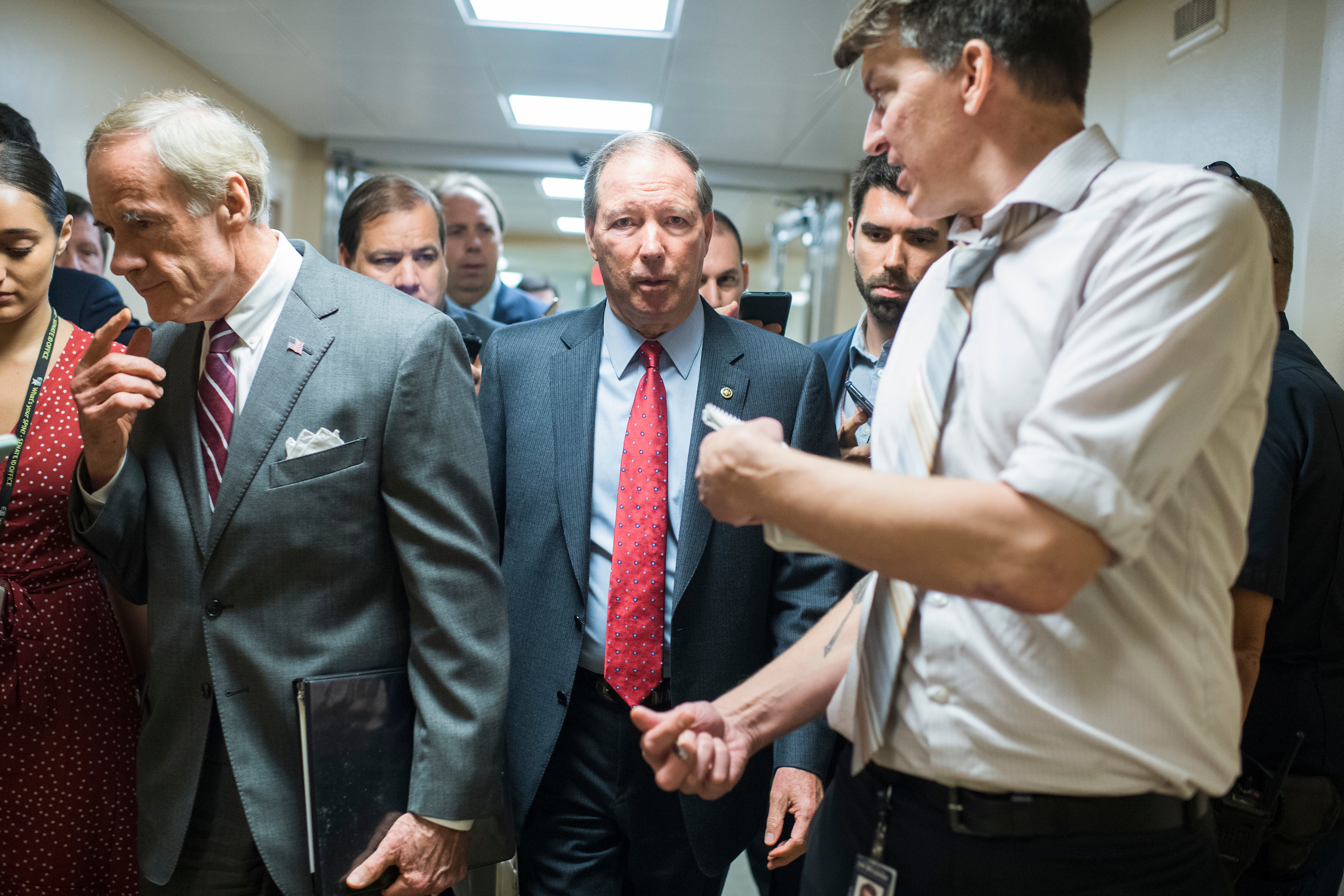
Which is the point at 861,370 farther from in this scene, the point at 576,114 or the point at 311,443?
the point at 576,114

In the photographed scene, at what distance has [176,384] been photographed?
140 centimetres

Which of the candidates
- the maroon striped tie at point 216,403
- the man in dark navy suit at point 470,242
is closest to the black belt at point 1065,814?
the maroon striped tie at point 216,403

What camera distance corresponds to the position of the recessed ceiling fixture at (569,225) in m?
10.6

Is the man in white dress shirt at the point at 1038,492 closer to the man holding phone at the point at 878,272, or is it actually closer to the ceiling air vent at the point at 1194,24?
the man holding phone at the point at 878,272

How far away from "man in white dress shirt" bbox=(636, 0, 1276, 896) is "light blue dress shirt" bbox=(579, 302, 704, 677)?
565mm

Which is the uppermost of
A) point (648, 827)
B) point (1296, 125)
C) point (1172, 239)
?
point (1296, 125)

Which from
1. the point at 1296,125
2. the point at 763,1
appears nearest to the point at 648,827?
the point at 1296,125

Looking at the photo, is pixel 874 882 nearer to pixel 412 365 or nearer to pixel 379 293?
pixel 412 365

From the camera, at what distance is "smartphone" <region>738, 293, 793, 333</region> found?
7.76ft

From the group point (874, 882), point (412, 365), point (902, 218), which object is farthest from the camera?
point (902, 218)

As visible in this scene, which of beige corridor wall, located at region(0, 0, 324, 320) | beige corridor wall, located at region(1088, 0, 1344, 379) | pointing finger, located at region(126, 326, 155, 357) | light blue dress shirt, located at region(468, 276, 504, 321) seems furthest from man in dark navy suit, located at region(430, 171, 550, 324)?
beige corridor wall, located at region(1088, 0, 1344, 379)

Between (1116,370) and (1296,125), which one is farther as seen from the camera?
(1296,125)

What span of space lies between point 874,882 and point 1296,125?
9.47ft

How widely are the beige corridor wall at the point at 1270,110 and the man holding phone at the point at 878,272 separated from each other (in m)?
1.19
